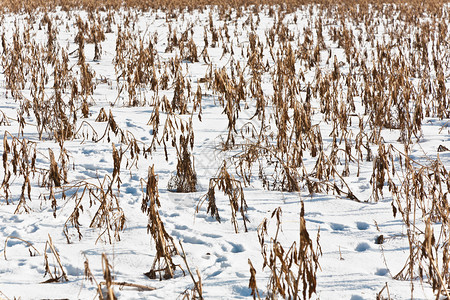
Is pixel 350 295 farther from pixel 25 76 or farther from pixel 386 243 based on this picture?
pixel 25 76

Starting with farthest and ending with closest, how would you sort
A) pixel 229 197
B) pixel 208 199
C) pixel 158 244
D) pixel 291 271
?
pixel 208 199, pixel 229 197, pixel 158 244, pixel 291 271

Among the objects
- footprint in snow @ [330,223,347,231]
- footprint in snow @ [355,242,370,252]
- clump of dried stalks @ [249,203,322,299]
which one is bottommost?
footprint in snow @ [355,242,370,252]

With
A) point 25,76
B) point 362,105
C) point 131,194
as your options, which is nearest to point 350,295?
point 131,194

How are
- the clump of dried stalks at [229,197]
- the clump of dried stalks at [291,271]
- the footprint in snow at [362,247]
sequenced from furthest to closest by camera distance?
1. the clump of dried stalks at [229,197]
2. the footprint in snow at [362,247]
3. the clump of dried stalks at [291,271]

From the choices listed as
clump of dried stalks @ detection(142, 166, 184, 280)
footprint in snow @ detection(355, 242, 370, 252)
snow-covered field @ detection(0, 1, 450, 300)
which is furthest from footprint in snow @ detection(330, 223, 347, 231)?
clump of dried stalks @ detection(142, 166, 184, 280)

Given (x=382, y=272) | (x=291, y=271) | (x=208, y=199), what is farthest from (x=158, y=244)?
(x=382, y=272)

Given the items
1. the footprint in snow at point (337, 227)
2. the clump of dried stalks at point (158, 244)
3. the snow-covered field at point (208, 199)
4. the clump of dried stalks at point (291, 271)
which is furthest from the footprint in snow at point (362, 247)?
the clump of dried stalks at point (158, 244)

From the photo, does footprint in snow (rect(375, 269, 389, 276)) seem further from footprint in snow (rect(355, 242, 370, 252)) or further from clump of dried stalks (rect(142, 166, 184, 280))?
clump of dried stalks (rect(142, 166, 184, 280))

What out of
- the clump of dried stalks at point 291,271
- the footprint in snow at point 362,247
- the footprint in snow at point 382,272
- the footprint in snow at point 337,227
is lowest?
the footprint in snow at point 382,272

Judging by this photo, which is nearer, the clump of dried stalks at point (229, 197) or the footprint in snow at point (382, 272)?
the footprint in snow at point (382, 272)

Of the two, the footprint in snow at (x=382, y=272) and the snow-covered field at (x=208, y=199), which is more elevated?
the snow-covered field at (x=208, y=199)

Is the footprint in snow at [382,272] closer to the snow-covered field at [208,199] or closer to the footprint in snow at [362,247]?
the snow-covered field at [208,199]

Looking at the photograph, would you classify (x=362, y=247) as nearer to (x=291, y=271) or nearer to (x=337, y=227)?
(x=337, y=227)

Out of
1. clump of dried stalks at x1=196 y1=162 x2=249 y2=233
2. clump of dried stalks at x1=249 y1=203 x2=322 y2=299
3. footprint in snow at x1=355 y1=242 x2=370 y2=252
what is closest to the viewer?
clump of dried stalks at x1=249 y1=203 x2=322 y2=299
